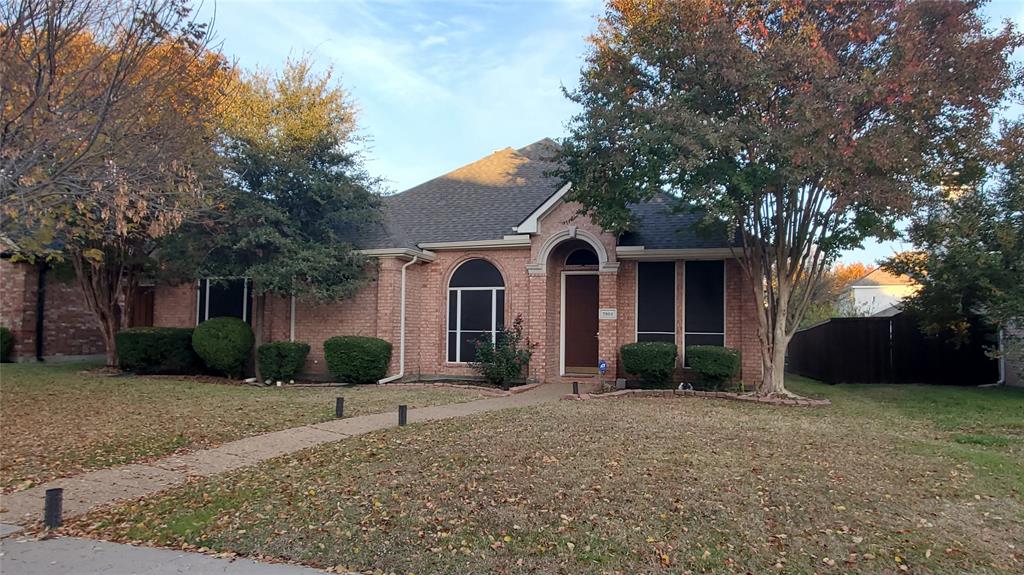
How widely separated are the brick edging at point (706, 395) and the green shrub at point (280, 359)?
21.1ft

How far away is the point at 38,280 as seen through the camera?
18922 mm

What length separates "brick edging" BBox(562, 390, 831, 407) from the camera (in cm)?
1146

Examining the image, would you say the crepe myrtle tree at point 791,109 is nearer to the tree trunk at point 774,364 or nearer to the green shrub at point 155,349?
the tree trunk at point 774,364

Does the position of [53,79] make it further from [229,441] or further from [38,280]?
[38,280]

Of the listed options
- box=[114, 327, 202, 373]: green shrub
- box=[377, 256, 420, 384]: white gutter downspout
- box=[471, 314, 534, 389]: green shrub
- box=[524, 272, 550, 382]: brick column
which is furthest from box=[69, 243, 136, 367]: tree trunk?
box=[524, 272, 550, 382]: brick column

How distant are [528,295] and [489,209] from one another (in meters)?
3.41

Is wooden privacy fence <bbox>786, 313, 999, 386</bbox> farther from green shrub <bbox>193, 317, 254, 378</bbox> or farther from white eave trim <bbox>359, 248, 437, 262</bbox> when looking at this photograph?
green shrub <bbox>193, 317, 254, 378</bbox>

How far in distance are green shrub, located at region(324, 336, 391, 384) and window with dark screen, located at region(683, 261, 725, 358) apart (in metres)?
6.73

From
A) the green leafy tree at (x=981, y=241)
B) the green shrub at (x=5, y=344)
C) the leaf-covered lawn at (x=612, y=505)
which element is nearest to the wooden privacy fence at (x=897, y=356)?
the green leafy tree at (x=981, y=241)

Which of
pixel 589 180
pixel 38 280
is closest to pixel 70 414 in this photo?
pixel 589 180

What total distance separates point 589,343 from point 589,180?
5360 millimetres

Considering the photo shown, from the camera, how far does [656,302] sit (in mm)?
14805

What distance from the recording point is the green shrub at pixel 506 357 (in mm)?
14383

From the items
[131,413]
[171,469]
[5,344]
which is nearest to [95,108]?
[171,469]
